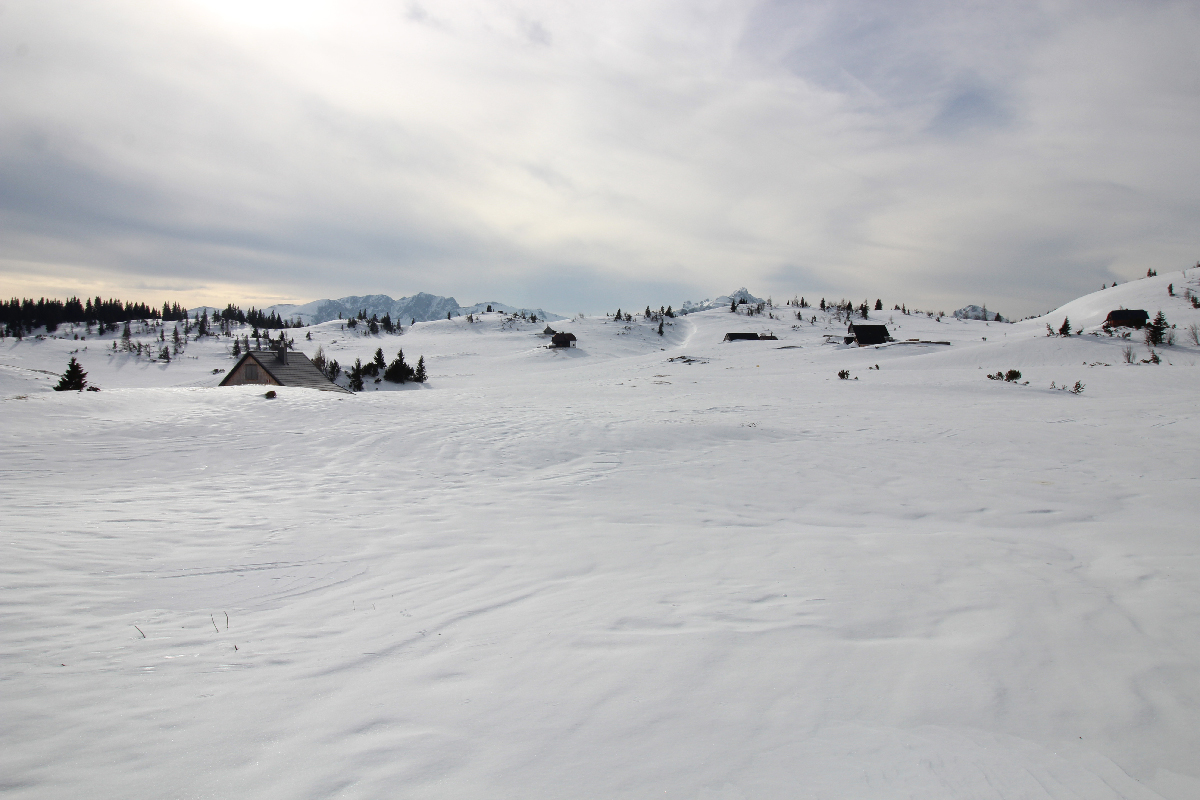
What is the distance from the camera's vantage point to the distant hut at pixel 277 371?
3044 cm

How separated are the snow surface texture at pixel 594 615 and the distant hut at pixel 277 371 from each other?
19570 millimetres

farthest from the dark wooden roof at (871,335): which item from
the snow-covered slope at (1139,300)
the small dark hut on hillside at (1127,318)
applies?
the small dark hut on hillside at (1127,318)

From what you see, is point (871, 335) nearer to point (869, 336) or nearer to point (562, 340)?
point (869, 336)

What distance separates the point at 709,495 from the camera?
8477mm

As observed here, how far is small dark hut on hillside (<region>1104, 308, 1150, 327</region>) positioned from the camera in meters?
37.5

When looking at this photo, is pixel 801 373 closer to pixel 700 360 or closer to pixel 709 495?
pixel 700 360

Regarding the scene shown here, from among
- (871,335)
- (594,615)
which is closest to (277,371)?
(594,615)

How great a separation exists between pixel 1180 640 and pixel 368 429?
14011 millimetres

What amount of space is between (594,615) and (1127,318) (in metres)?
53.0

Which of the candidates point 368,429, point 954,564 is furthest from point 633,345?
point 954,564

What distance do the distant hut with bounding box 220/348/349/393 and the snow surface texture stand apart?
19570 millimetres

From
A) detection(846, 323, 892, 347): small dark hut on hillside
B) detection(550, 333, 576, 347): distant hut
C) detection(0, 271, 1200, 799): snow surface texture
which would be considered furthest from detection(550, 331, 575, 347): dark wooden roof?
detection(0, 271, 1200, 799): snow surface texture

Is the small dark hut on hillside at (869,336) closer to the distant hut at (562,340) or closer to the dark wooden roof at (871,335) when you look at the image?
the dark wooden roof at (871,335)

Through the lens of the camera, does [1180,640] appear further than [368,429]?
No
